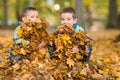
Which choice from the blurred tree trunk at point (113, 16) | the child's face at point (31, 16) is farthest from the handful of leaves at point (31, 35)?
the blurred tree trunk at point (113, 16)

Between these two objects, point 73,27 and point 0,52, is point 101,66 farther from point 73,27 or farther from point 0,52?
point 0,52

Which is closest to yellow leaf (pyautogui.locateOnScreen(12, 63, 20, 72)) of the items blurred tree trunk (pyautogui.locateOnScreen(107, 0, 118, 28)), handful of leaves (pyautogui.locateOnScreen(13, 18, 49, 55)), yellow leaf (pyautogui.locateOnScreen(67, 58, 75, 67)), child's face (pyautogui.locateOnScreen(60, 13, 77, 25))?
handful of leaves (pyautogui.locateOnScreen(13, 18, 49, 55))

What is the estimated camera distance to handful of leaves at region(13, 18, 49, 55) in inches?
261

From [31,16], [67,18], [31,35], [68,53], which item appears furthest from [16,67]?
[67,18]

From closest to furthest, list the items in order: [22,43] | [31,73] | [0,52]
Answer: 1. [31,73]
2. [22,43]
3. [0,52]

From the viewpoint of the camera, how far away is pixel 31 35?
6.72 m

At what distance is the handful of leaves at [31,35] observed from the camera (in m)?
6.62

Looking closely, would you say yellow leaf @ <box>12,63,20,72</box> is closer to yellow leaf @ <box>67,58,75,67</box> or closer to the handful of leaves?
the handful of leaves

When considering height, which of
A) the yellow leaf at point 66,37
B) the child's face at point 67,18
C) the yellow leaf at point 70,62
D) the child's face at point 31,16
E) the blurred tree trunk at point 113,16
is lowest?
the yellow leaf at point 70,62

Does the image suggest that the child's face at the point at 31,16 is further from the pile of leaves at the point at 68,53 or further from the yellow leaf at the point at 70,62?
the yellow leaf at the point at 70,62

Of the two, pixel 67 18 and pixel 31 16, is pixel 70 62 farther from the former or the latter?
pixel 31 16

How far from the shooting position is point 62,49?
6.34 meters

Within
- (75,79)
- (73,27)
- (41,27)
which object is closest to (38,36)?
(41,27)

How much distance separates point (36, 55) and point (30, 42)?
0.22m
